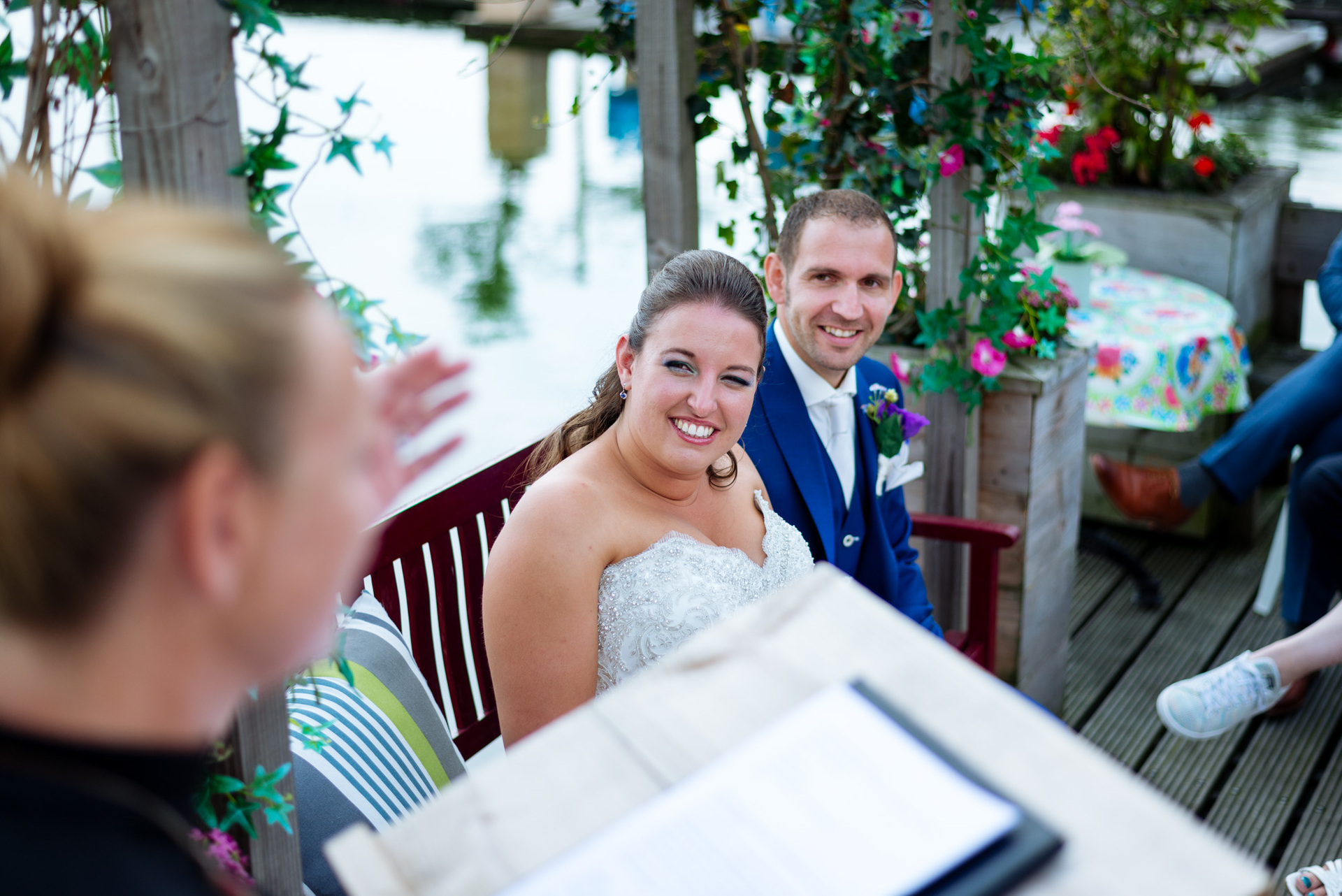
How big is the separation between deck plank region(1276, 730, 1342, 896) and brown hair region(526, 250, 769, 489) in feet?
5.16

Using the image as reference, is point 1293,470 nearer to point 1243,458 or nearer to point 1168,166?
point 1243,458

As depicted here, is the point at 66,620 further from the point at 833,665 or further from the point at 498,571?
the point at 498,571

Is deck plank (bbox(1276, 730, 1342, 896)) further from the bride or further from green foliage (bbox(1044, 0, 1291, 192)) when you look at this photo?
green foliage (bbox(1044, 0, 1291, 192))

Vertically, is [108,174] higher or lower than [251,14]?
lower

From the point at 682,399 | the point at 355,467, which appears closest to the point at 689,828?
the point at 355,467

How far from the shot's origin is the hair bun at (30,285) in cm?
50

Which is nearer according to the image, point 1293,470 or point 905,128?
point 905,128

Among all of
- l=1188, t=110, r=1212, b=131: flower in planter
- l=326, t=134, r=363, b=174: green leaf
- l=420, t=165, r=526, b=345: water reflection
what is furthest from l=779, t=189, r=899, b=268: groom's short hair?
l=420, t=165, r=526, b=345: water reflection

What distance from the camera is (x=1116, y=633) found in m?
3.52

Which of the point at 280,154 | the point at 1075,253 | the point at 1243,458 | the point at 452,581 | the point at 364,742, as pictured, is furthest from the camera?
the point at 1075,253

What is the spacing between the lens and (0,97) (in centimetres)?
113

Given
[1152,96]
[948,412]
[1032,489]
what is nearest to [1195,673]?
[1032,489]

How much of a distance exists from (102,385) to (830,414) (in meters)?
1.98

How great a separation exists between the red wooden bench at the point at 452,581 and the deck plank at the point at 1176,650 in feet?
5.50
